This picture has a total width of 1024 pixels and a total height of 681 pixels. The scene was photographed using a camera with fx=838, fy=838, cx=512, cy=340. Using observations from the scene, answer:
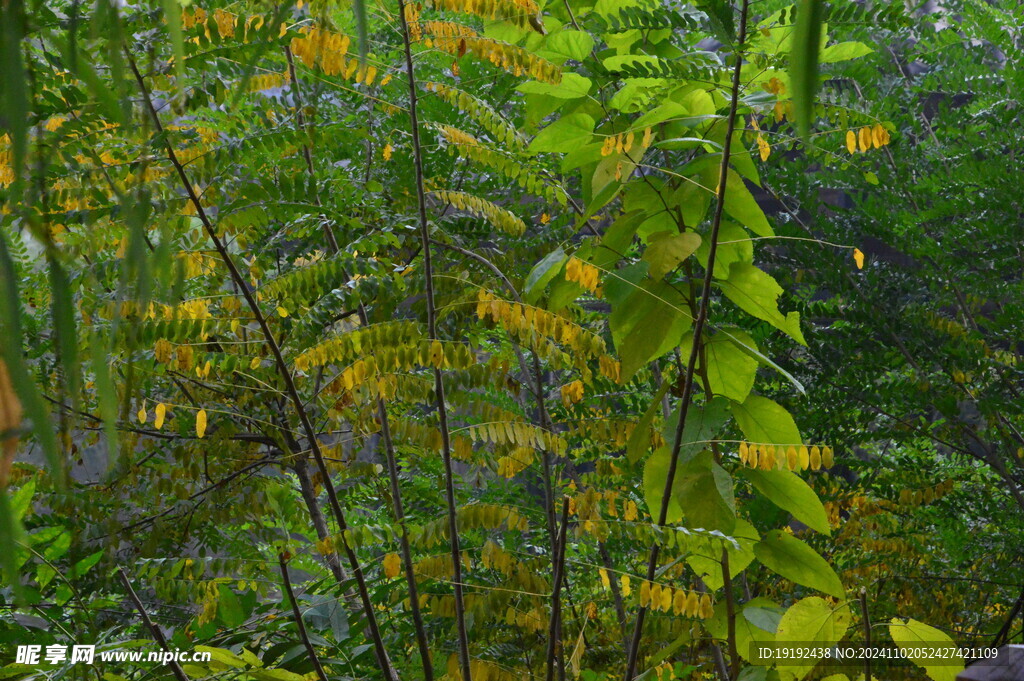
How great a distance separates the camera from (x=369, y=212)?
2.09 meters

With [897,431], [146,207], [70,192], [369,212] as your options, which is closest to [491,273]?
[369,212]

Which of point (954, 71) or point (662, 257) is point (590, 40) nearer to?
point (662, 257)

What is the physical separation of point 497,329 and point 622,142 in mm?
1320

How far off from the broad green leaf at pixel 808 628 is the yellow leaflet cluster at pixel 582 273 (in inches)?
17.3

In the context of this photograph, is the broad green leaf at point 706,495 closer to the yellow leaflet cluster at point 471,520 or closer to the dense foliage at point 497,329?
the dense foliage at point 497,329

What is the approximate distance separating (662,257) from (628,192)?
16 centimetres

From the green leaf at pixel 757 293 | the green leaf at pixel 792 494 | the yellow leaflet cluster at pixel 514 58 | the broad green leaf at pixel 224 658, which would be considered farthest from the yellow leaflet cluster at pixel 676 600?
the yellow leaflet cluster at pixel 514 58

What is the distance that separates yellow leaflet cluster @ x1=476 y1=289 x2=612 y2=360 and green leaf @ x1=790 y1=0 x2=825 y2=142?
3.13 feet

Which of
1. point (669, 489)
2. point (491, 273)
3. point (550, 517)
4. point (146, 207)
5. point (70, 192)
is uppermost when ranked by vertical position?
point (146, 207)

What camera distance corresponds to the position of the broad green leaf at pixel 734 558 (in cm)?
93

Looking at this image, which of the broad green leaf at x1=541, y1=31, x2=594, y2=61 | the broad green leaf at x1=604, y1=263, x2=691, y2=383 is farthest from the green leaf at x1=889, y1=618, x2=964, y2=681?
the broad green leaf at x1=541, y1=31, x2=594, y2=61

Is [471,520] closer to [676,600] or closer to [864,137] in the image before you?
[676,600]

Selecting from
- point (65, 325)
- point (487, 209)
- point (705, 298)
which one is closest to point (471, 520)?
point (705, 298)

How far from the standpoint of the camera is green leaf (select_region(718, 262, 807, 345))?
0.93m
